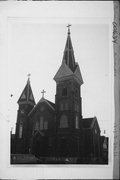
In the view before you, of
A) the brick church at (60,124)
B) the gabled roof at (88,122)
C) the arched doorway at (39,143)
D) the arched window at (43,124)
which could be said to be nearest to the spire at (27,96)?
the brick church at (60,124)

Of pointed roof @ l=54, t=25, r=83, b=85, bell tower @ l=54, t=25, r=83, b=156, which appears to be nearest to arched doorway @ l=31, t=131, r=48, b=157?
bell tower @ l=54, t=25, r=83, b=156

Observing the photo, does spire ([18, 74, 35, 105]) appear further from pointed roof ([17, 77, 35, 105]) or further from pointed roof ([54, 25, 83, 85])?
pointed roof ([54, 25, 83, 85])

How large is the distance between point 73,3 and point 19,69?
2.42 ft

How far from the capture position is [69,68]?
2.05 m

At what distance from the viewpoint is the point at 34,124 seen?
79.6 inches

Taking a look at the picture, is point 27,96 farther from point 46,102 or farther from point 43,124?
point 43,124

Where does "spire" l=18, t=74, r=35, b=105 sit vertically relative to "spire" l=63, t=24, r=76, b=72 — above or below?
below

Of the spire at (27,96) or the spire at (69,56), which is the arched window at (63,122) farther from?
the spire at (69,56)

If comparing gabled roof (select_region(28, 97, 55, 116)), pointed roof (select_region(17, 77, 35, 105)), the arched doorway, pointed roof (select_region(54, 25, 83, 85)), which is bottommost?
the arched doorway

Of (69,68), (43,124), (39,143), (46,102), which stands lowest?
(39,143)

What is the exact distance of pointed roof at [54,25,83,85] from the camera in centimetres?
204

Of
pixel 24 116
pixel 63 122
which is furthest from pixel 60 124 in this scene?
pixel 24 116

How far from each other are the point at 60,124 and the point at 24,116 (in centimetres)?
31

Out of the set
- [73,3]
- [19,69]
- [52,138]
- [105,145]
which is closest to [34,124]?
[52,138]
